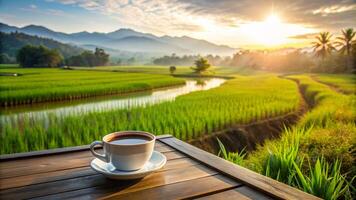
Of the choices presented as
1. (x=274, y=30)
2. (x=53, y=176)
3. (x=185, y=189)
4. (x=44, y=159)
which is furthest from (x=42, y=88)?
(x=185, y=189)

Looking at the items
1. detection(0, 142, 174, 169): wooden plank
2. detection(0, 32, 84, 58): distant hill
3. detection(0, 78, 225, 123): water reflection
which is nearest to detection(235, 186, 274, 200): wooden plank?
detection(0, 142, 174, 169): wooden plank

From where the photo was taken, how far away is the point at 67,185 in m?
0.68

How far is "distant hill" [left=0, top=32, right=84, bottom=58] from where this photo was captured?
7.10m

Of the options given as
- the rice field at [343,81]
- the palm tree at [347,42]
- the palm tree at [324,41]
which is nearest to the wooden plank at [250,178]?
the palm tree at [347,42]

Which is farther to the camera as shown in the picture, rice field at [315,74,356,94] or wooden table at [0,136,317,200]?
rice field at [315,74,356,94]

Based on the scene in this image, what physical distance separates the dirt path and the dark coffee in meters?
3.21

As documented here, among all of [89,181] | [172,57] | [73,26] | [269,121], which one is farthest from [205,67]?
[89,181]

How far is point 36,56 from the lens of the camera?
35.3ft

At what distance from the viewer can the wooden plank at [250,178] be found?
626mm

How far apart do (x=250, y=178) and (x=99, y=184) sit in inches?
14.6

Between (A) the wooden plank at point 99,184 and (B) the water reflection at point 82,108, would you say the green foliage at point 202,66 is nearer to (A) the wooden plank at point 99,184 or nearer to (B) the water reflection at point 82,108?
(B) the water reflection at point 82,108

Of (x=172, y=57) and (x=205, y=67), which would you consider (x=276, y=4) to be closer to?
(x=205, y=67)

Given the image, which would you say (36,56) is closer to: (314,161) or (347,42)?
(347,42)

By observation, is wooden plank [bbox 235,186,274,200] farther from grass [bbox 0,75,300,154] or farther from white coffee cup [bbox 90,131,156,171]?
grass [bbox 0,75,300,154]
